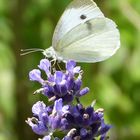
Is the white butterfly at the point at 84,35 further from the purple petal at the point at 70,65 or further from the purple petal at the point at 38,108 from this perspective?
the purple petal at the point at 38,108

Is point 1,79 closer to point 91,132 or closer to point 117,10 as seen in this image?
point 117,10

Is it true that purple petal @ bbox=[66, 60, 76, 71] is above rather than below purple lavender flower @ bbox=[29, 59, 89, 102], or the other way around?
above

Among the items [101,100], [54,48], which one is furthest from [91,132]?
[101,100]

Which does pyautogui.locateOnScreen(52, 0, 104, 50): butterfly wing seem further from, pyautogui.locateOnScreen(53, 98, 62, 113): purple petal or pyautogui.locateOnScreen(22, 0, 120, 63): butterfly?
pyautogui.locateOnScreen(53, 98, 62, 113): purple petal

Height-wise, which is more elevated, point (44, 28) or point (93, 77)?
point (44, 28)

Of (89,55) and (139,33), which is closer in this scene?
(89,55)

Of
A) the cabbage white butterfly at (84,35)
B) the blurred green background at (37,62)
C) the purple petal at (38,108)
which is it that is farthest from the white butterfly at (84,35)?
the blurred green background at (37,62)

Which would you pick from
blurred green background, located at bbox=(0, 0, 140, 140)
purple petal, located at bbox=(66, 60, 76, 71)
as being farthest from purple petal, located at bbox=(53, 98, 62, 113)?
blurred green background, located at bbox=(0, 0, 140, 140)
